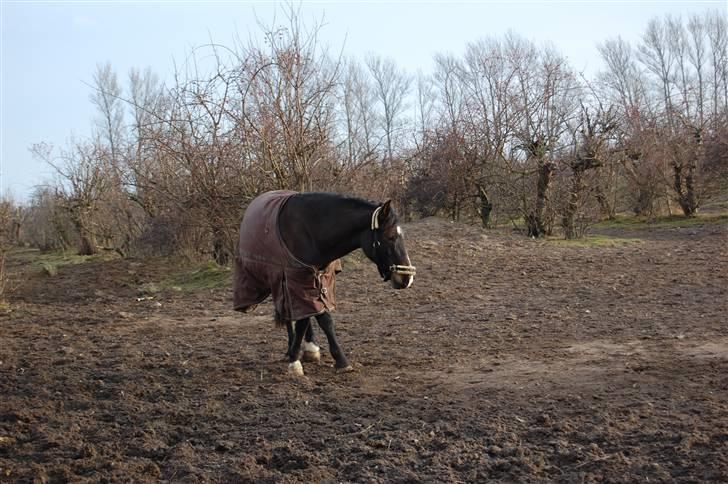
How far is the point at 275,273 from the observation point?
5.41m

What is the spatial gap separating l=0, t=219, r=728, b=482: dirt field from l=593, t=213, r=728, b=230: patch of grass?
9.81 m

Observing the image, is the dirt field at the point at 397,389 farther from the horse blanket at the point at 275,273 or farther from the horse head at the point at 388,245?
the horse head at the point at 388,245

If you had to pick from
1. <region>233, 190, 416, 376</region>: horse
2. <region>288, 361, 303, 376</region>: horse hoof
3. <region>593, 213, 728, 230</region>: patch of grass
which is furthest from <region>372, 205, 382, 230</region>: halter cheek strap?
<region>593, 213, 728, 230</region>: patch of grass

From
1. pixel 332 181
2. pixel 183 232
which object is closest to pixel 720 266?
pixel 332 181

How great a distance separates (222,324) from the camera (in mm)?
7812

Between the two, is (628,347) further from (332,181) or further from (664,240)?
(664,240)

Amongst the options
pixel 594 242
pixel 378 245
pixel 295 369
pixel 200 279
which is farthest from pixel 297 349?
pixel 594 242

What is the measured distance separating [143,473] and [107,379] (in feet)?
6.98

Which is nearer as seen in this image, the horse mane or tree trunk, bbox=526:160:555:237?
the horse mane

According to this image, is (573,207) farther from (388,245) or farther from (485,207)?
(388,245)

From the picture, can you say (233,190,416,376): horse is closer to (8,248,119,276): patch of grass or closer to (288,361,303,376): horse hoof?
(288,361,303,376): horse hoof

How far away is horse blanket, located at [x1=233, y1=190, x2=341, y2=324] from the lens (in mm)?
5250

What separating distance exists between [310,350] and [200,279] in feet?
20.6

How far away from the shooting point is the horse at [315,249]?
16.9 feet
